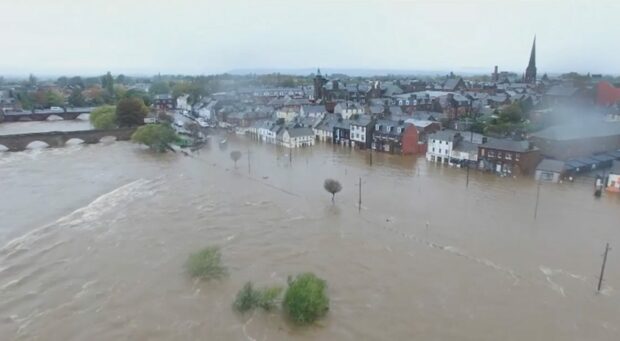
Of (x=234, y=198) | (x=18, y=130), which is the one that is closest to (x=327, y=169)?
(x=234, y=198)

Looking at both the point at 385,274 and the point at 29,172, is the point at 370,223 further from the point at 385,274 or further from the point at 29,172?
the point at 29,172

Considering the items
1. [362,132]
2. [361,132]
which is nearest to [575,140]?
[362,132]

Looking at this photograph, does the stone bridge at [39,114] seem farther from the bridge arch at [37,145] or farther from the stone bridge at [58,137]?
the stone bridge at [58,137]

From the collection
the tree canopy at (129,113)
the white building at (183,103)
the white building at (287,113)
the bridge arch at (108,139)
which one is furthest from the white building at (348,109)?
the white building at (183,103)

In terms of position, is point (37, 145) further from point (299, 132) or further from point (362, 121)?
point (362, 121)

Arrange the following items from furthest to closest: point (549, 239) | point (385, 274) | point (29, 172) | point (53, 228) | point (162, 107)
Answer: point (162, 107), point (29, 172), point (53, 228), point (549, 239), point (385, 274)

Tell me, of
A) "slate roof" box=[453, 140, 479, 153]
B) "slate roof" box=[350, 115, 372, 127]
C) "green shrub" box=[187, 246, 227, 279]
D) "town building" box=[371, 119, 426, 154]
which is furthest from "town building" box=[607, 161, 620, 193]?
"green shrub" box=[187, 246, 227, 279]

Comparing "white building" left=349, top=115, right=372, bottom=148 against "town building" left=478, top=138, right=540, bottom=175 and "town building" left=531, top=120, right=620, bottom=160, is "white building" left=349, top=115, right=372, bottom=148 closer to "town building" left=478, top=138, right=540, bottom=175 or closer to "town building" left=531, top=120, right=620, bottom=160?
"town building" left=478, top=138, right=540, bottom=175
